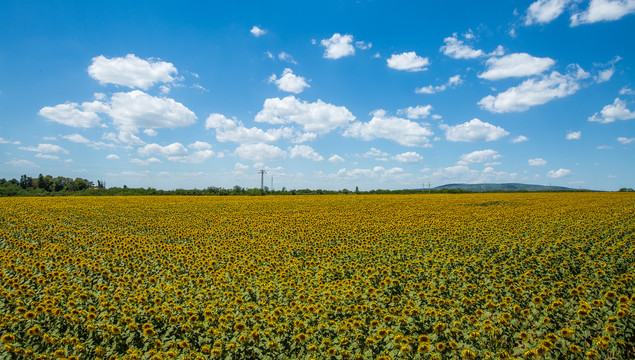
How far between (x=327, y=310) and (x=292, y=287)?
1.45 m

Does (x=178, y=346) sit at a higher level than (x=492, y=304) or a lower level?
lower

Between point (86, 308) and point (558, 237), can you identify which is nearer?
point (86, 308)

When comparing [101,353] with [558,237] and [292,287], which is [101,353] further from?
[558,237]

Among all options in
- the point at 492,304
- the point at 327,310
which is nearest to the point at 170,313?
the point at 327,310

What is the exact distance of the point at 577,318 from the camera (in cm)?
524

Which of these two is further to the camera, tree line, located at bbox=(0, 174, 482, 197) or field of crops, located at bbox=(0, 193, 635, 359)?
tree line, located at bbox=(0, 174, 482, 197)

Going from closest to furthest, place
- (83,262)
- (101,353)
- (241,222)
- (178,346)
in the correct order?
(101,353) < (178,346) < (83,262) < (241,222)

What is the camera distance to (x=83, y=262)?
8867 mm

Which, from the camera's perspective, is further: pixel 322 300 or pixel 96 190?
pixel 96 190

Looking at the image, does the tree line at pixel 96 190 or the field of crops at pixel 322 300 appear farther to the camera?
the tree line at pixel 96 190

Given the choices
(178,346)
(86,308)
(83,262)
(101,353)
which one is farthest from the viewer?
(83,262)

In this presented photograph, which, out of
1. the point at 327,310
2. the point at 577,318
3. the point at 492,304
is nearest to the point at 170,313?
the point at 327,310

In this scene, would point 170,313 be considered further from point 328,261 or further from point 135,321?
point 328,261

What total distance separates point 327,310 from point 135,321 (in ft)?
11.0
